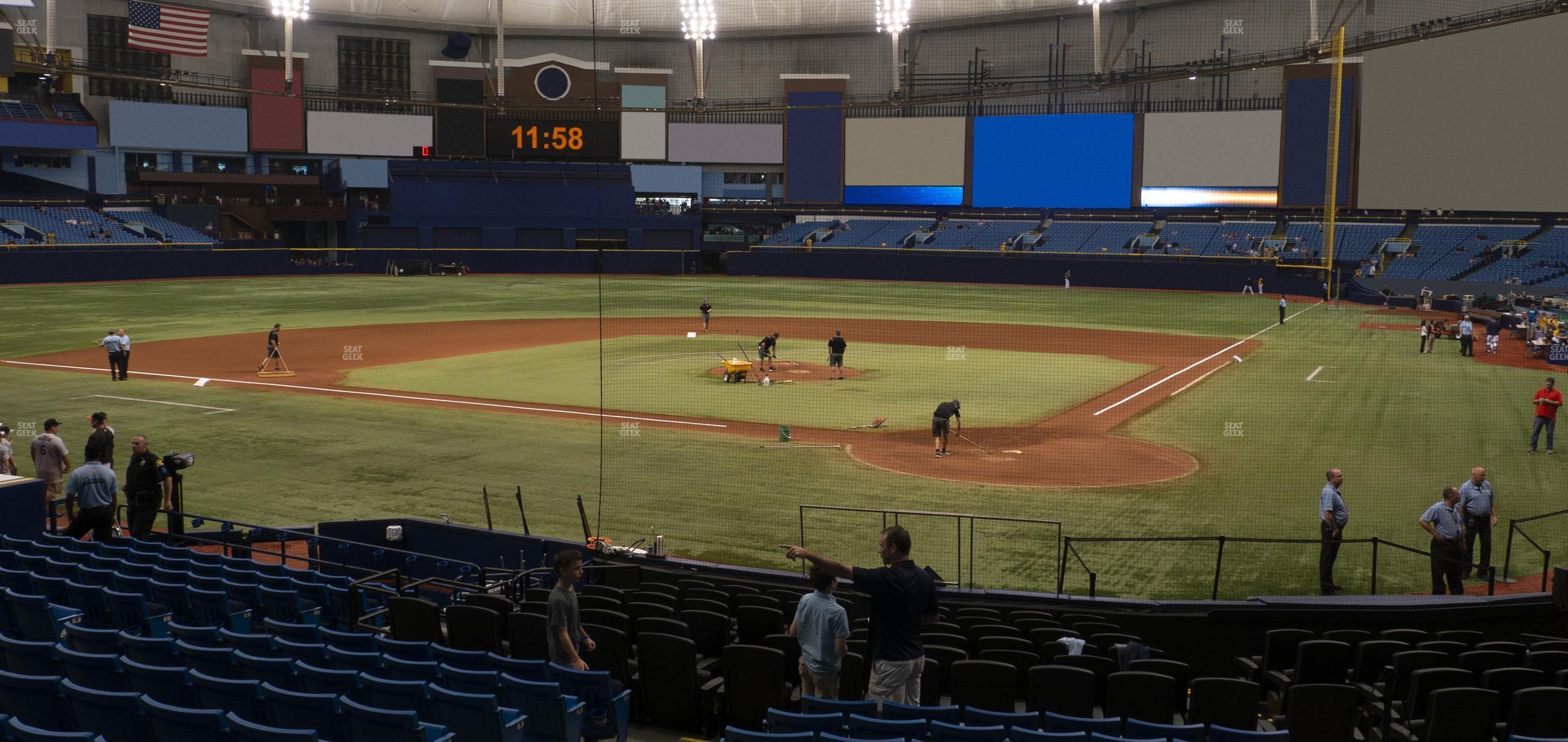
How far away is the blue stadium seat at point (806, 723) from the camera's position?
7246mm

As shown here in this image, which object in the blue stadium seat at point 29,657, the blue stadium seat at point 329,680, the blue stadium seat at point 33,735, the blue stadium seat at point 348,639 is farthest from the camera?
the blue stadium seat at point 348,639

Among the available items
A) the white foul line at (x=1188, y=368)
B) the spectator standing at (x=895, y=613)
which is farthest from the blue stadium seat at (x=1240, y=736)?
the white foul line at (x=1188, y=368)

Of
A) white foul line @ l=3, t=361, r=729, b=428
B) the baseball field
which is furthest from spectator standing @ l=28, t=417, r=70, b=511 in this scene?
white foul line @ l=3, t=361, r=729, b=428

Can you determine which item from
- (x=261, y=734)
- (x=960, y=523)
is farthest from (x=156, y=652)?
(x=960, y=523)

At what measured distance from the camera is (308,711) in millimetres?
7270

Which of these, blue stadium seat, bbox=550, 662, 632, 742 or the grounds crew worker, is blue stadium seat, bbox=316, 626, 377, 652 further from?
the grounds crew worker

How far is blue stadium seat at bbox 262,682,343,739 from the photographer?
23.7ft

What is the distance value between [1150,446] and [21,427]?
23553mm

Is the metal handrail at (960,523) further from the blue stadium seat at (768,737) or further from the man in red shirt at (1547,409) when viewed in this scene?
the man in red shirt at (1547,409)

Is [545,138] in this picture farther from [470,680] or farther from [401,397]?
[470,680]

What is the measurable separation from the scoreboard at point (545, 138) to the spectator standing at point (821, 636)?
69.9 feet

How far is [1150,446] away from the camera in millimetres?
23609

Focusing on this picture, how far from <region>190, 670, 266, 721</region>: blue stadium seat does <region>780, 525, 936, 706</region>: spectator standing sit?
11.9 feet

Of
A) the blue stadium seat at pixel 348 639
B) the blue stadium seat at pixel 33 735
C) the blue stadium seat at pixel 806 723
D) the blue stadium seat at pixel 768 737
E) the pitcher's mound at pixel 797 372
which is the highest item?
the pitcher's mound at pixel 797 372
